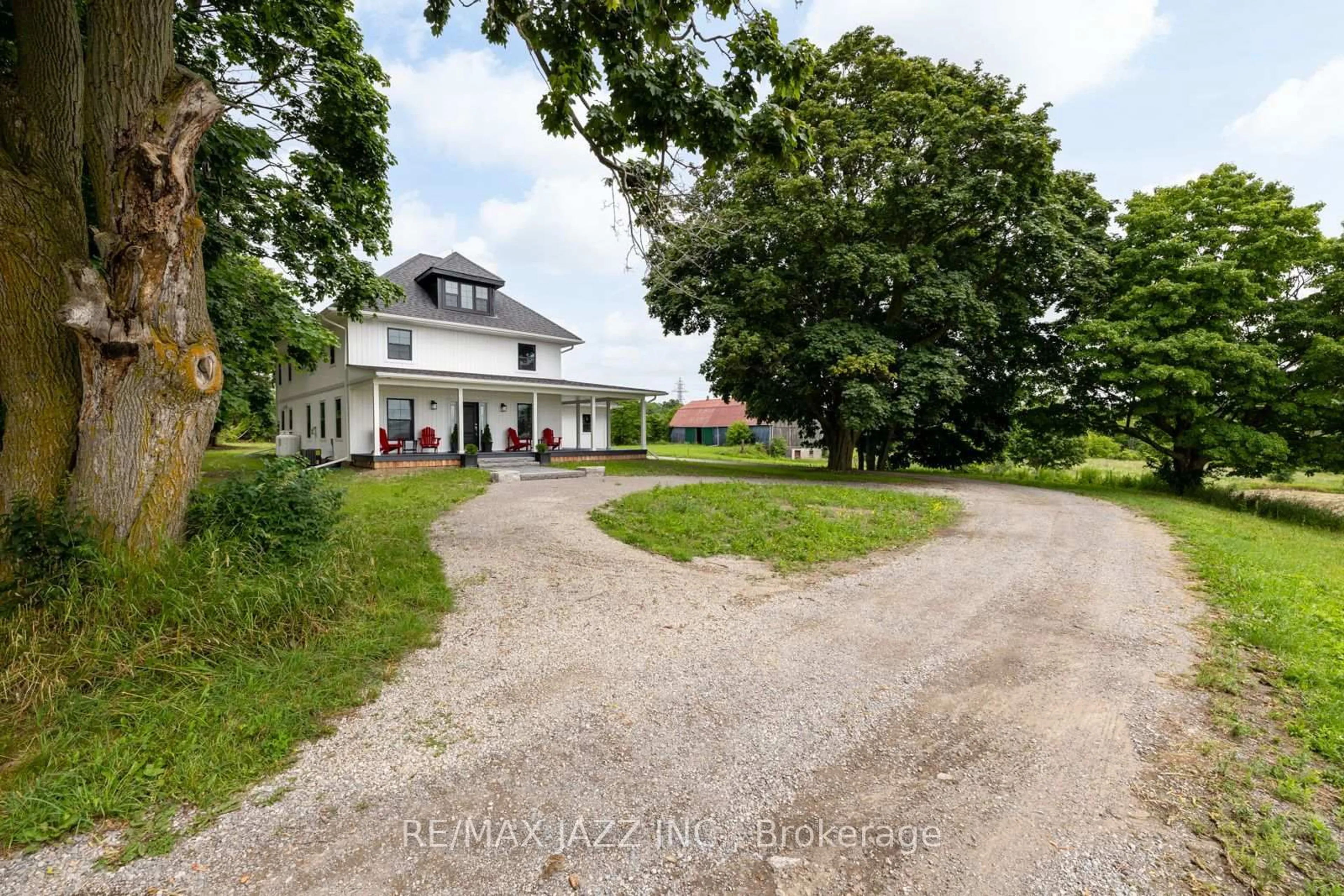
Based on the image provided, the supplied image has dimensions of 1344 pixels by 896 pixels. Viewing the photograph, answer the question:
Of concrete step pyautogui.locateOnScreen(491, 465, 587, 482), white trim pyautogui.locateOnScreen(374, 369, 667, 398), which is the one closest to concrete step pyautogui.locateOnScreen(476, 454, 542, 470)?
concrete step pyautogui.locateOnScreen(491, 465, 587, 482)

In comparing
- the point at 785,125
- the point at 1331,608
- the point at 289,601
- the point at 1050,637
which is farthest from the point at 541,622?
the point at 1331,608

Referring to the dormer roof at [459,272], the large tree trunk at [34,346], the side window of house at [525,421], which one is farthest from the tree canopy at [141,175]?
the side window of house at [525,421]

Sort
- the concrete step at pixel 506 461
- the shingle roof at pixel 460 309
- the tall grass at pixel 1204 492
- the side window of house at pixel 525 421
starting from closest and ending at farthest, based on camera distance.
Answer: the tall grass at pixel 1204 492 < the concrete step at pixel 506 461 < the shingle roof at pixel 460 309 < the side window of house at pixel 525 421

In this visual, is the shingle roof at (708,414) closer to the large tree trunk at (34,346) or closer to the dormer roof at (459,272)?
the dormer roof at (459,272)

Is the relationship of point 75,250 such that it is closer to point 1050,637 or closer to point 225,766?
point 225,766

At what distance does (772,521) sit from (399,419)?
14601mm

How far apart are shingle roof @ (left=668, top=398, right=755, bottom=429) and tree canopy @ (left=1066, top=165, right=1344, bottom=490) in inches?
1193

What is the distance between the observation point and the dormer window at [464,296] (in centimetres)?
1942

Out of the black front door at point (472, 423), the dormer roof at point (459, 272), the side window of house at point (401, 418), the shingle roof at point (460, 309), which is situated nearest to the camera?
the side window of house at point (401, 418)

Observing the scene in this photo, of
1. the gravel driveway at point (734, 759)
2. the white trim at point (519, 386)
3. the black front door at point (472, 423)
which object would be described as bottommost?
the gravel driveway at point (734, 759)

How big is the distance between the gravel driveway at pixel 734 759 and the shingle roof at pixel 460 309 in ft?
54.1

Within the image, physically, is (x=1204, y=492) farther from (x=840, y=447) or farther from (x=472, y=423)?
(x=472, y=423)

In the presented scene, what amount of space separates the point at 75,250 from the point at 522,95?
4.27 meters

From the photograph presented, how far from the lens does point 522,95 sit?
6082 mm
